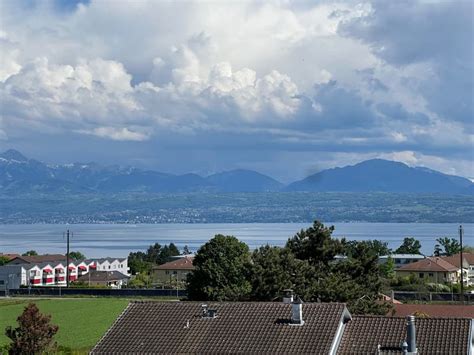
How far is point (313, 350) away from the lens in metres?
23.4

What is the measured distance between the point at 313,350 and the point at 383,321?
2538mm

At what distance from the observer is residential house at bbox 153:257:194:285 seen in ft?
332

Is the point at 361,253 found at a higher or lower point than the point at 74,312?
higher

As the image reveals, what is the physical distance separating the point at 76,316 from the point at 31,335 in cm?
2632

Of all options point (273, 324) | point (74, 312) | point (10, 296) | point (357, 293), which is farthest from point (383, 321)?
point (10, 296)

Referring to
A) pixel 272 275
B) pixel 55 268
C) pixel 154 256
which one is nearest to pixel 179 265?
pixel 55 268

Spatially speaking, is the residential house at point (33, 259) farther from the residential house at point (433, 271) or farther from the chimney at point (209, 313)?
the chimney at point (209, 313)

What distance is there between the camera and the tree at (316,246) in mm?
41156

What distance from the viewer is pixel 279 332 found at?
24391 millimetres

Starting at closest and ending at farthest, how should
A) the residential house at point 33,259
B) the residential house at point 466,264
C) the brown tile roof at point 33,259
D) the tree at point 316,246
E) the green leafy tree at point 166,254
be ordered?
1. the tree at point 316,246
2. the residential house at point 466,264
3. the residential house at point 33,259
4. the brown tile roof at point 33,259
5. the green leafy tree at point 166,254

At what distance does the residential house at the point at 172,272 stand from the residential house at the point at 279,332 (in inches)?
2919

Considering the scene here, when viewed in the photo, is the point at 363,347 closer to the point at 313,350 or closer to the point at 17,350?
the point at 313,350

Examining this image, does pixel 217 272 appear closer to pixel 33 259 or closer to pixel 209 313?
pixel 209 313

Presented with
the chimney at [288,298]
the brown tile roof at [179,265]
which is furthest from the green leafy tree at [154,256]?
the chimney at [288,298]
